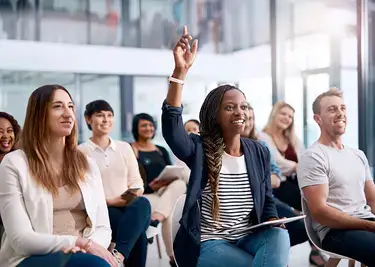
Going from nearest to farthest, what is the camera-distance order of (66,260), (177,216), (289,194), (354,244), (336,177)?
(66,260)
(177,216)
(354,244)
(336,177)
(289,194)

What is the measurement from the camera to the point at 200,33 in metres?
7.04

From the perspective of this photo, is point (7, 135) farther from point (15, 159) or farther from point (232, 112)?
point (232, 112)

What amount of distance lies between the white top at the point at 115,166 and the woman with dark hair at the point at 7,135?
502mm

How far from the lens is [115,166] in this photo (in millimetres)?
3178

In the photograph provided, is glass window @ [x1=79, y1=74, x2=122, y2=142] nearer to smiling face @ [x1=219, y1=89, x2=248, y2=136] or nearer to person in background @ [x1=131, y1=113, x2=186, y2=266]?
person in background @ [x1=131, y1=113, x2=186, y2=266]

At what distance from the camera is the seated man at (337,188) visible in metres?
2.20

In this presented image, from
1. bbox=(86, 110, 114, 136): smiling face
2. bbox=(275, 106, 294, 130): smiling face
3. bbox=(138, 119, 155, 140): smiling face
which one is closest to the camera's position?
bbox=(86, 110, 114, 136): smiling face

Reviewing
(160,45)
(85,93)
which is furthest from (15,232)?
(160,45)

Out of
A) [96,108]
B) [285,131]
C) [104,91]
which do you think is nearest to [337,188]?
[96,108]

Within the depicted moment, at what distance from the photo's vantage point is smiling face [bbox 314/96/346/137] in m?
2.42

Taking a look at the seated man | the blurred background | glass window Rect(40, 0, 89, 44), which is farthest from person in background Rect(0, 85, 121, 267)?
glass window Rect(40, 0, 89, 44)

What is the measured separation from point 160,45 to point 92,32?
1012 mm

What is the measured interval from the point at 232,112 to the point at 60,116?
673 mm

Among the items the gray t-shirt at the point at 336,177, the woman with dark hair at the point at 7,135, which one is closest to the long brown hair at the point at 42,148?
the woman with dark hair at the point at 7,135
